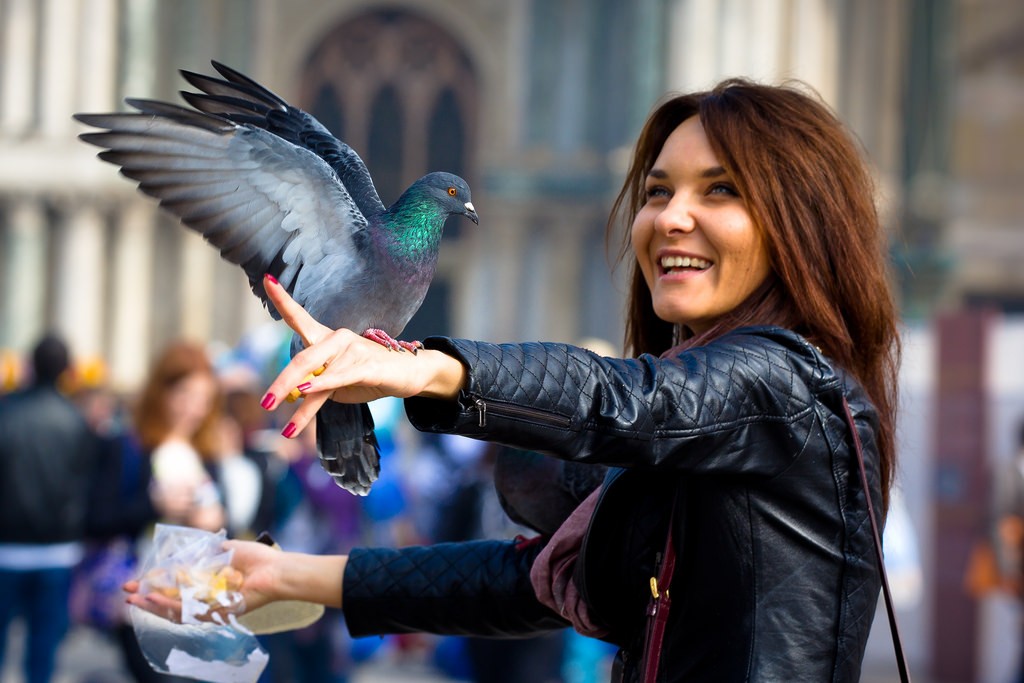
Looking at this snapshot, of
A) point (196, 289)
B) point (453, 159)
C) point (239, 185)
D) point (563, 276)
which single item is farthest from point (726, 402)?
point (453, 159)

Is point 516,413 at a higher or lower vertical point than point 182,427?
higher

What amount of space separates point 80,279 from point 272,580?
561 inches

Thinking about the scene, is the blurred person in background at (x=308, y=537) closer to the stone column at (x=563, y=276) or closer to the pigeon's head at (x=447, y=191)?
the pigeon's head at (x=447, y=191)

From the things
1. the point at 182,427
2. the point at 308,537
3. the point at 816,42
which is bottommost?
the point at 308,537

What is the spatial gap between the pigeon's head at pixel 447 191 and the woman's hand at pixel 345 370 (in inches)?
7.8

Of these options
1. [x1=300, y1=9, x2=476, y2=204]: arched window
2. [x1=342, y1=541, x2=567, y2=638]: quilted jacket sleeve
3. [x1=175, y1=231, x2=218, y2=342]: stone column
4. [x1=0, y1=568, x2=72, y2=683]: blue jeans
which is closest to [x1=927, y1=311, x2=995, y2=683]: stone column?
[x1=0, y1=568, x2=72, y2=683]: blue jeans

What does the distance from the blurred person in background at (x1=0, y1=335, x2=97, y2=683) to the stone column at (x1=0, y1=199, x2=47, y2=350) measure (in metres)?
9.97

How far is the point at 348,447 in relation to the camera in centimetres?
170

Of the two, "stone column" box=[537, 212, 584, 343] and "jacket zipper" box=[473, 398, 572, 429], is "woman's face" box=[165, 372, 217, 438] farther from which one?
"stone column" box=[537, 212, 584, 343]

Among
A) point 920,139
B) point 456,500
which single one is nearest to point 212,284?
point 920,139

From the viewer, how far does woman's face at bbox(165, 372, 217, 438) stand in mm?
4949

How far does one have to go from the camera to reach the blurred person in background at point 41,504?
19.6 ft

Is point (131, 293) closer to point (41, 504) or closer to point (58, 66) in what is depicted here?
point (58, 66)

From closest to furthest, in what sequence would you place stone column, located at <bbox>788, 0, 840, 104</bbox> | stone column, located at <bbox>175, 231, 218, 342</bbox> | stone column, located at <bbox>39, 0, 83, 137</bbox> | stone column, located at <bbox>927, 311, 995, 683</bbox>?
stone column, located at <bbox>927, 311, 995, 683</bbox>
stone column, located at <bbox>788, 0, 840, 104</bbox>
stone column, located at <bbox>39, 0, 83, 137</bbox>
stone column, located at <bbox>175, 231, 218, 342</bbox>
